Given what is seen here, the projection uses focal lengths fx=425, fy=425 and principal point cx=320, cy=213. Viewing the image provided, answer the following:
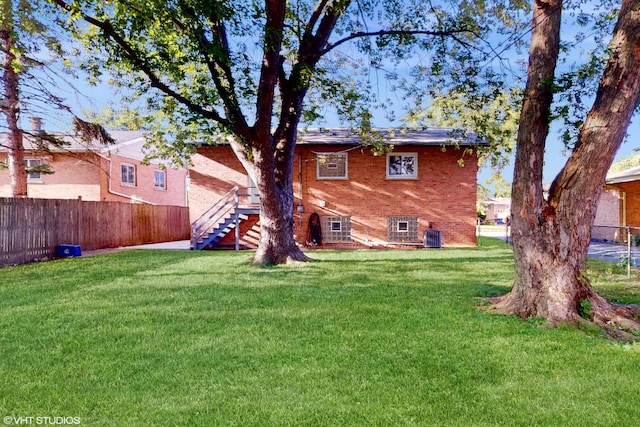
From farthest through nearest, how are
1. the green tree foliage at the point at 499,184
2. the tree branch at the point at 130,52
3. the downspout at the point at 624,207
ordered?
1. the green tree foliage at the point at 499,184
2. the downspout at the point at 624,207
3. the tree branch at the point at 130,52

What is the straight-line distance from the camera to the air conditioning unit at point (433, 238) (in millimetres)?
16562

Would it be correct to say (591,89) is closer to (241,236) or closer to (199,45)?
(199,45)

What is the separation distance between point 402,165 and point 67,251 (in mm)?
12441

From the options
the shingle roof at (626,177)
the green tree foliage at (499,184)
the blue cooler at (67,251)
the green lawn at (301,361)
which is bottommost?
the green lawn at (301,361)

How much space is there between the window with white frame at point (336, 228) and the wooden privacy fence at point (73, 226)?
27.3ft

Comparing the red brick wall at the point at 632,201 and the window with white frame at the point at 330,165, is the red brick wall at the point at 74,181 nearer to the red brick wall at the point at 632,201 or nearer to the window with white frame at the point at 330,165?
the window with white frame at the point at 330,165

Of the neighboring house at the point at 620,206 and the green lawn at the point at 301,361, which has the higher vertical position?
the neighboring house at the point at 620,206

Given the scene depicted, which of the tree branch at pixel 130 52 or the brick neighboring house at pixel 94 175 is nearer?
the tree branch at pixel 130 52

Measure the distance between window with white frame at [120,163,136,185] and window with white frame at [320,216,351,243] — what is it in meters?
12.1

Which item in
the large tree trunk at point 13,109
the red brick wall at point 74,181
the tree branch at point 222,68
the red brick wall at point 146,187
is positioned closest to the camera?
the tree branch at point 222,68

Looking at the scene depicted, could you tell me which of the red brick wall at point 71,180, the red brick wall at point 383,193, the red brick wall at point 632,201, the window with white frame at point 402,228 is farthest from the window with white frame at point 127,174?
the red brick wall at point 632,201

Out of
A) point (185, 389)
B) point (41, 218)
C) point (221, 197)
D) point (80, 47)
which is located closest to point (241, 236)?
point (221, 197)

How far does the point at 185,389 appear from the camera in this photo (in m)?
3.22

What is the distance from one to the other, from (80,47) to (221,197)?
8210 mm
